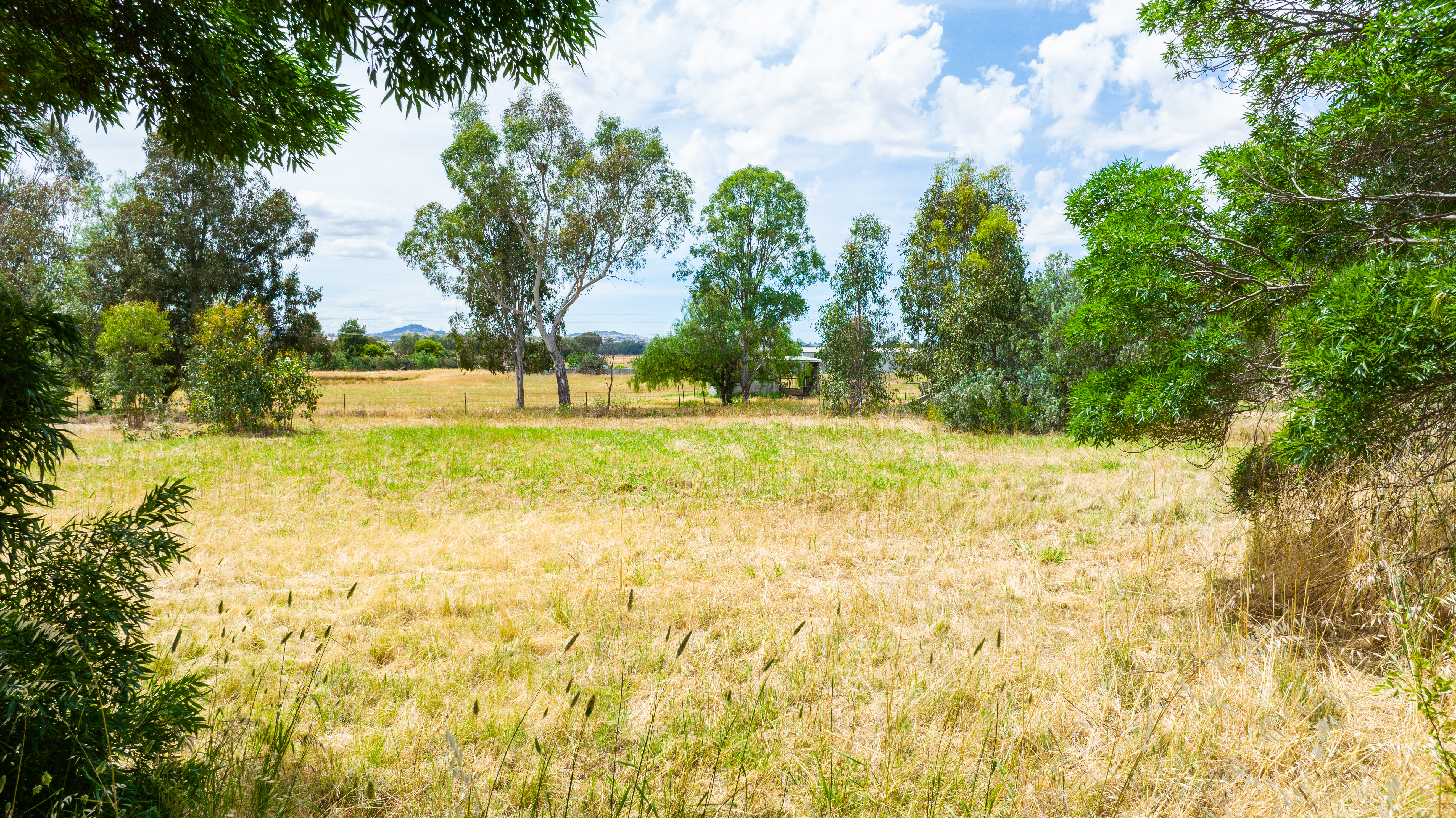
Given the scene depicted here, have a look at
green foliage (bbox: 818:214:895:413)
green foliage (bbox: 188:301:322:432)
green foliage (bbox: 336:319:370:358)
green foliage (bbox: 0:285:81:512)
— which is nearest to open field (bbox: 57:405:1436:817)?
green foliage (bbox: 0:285:81:512)

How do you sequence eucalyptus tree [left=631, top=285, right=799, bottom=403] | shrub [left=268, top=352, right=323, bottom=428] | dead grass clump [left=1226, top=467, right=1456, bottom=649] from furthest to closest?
eucalyptus tree [left=631, top=285, right=799, bottom=403]
shrub [left=268, top=352, right=323, bottom=428]
dead grass clump [left=1226, top=467, right=1456, bottom=649]

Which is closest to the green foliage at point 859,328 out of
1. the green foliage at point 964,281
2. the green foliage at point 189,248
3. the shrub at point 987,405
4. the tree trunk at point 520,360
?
the green foliage at point 964,281

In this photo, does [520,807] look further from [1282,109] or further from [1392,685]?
[1282,109]

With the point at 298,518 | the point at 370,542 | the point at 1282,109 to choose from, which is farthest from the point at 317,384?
the point at 1282,109

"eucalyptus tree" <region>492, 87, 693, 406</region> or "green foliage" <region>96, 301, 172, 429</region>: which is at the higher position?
"eucalyptus tree" <region>492, 87, 693, 406</region>

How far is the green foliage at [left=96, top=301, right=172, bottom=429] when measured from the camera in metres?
20.4

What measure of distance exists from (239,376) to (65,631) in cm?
2179

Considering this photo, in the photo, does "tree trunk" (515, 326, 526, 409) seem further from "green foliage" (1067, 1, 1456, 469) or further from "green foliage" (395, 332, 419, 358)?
"green foliage" (395, 332, 419, 358)

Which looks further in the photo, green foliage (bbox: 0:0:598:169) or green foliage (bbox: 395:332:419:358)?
green foliage (bbox: 395:332:419:358)

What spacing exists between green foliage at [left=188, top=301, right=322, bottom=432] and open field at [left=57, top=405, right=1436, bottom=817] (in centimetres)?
957

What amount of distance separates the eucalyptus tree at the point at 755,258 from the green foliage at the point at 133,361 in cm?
2246

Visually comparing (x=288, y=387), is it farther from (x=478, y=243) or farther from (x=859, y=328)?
(x=859, y=328)

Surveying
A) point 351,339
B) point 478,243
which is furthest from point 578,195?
point 351,339

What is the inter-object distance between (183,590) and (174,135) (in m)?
4.96
